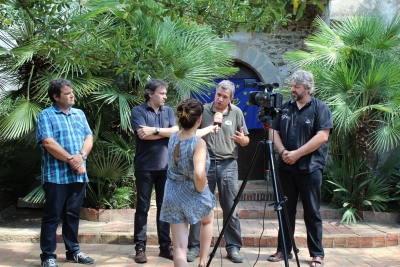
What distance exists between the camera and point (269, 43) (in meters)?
10.4

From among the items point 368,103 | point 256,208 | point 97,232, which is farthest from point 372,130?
point 97,232

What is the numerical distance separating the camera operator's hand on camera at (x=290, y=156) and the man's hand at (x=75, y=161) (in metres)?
2.00

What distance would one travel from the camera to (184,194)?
449 cm

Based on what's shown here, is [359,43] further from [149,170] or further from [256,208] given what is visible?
[149,170]

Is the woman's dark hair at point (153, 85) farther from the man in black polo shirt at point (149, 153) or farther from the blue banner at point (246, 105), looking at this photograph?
the blue banner at point (246, 105)

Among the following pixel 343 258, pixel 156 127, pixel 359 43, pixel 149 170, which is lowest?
pixel 343 258

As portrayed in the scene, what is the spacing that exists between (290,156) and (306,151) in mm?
163

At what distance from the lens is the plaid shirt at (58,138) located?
5379mm

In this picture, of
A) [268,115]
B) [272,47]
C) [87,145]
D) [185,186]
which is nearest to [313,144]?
[268,115]

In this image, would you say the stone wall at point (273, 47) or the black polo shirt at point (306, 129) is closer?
the black polo shirt at point (306, 129)

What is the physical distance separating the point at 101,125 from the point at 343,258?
3.62 metres

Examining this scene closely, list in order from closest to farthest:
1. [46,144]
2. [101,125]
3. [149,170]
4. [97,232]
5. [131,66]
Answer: [131,66] < [46,144] < [149,170] < [97,232] < [101,125]

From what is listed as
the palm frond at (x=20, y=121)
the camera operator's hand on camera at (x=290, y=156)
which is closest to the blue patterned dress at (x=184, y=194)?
the camera operator's hand on camera at (x=290, y=156)

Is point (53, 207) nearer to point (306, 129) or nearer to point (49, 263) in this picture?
point (49, 263)
